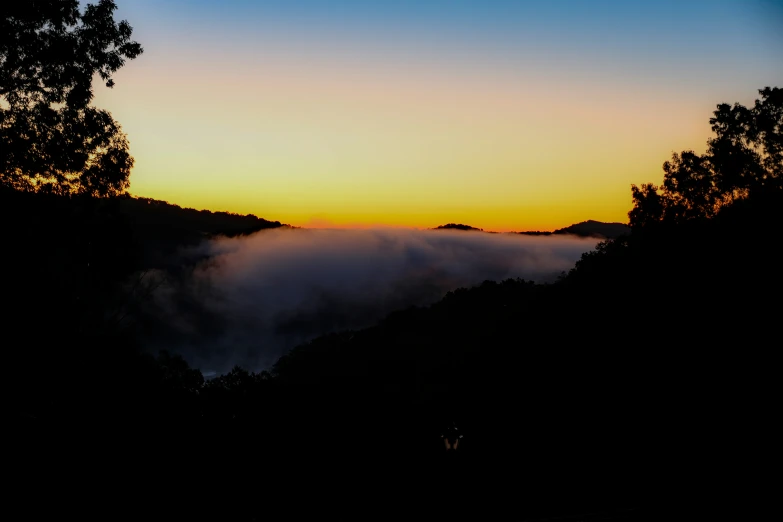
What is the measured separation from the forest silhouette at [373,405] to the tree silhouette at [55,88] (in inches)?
1.7

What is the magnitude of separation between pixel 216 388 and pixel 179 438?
13.8m

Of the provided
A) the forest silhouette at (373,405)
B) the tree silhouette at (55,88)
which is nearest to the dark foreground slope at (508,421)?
the forest silhouette at (373,405)

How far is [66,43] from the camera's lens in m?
11.5

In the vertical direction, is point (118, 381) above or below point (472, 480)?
above

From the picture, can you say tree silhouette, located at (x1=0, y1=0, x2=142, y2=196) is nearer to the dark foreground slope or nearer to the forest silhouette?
the forest silhouette

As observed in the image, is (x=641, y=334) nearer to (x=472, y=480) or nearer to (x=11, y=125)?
(x=472, y=480)

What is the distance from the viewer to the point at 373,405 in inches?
1489

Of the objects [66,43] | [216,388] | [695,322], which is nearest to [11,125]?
[66,43]

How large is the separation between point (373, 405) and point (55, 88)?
3063 centimetres

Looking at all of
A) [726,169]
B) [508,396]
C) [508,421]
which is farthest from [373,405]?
[726,169]

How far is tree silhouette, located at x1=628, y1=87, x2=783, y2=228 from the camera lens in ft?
79.7

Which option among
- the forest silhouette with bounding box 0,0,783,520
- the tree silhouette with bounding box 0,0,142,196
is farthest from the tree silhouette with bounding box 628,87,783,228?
the tree silhouette with bounding box 0,0,142,196

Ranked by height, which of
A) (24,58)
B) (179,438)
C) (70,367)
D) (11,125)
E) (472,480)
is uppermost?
(24,58)

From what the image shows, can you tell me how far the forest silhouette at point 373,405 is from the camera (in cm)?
1186
